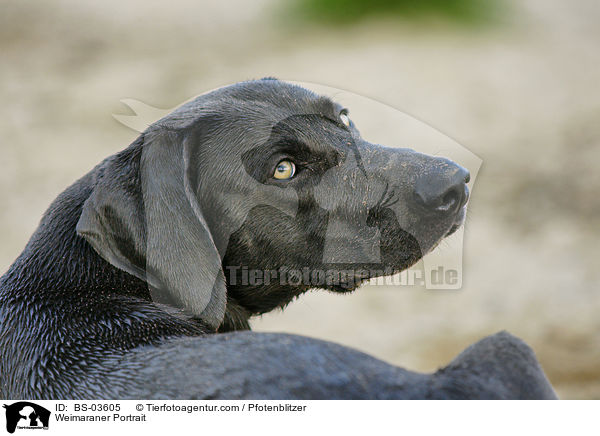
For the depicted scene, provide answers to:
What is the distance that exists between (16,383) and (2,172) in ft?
25.5

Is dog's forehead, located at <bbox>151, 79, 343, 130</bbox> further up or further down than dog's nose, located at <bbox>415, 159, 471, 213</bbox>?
further up

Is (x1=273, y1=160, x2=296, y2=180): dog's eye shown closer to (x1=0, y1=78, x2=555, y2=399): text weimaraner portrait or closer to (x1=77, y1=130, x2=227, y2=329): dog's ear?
(x1=0, y1=78, x2=555, y2=399): text weimaraner portrait

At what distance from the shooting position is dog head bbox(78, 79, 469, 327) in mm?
3420

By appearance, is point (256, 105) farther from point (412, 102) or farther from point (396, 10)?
point (396, 10)

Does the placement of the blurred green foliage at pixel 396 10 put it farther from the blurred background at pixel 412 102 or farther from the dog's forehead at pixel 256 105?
the dog's forehead at pixel 256 105

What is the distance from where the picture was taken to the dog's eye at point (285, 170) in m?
3.64

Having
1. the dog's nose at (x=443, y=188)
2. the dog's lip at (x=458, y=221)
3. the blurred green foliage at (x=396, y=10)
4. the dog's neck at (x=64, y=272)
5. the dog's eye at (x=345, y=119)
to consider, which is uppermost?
the blurred green foliage at (x=396, y=10)

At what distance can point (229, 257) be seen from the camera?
3.67 meters

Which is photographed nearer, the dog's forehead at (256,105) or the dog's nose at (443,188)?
the dog's nose at (443,188)
